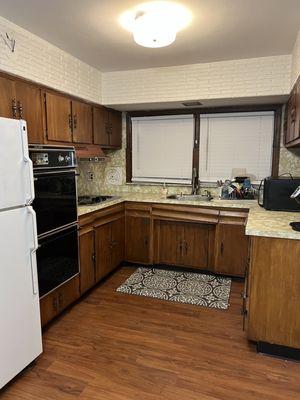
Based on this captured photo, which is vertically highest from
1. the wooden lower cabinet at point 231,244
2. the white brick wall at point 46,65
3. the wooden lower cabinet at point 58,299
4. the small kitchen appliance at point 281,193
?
the white brick wall at point 46,65

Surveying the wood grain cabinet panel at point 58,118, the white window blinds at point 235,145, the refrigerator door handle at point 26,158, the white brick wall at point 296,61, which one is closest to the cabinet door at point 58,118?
the wood grain cabinet panel at point 58,118

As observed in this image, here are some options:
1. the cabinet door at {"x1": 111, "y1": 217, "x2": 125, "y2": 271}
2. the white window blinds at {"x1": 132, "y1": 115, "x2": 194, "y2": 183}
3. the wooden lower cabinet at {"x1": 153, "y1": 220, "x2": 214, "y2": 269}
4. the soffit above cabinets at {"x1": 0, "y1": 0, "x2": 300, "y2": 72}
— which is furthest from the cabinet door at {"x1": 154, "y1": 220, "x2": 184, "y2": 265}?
the soffit above cabinets at {"x1": 0, "y1": 0, "x2": 300, "y2": 72}

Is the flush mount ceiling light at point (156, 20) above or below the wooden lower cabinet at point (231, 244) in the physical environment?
above

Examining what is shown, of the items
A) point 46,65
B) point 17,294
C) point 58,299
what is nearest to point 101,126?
point 46,65

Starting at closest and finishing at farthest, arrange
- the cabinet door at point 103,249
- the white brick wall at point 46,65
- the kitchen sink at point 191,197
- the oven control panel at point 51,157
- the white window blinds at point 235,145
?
the oven control panel at point 51,157 → the white brick wall at point 46,65 → the cabinet door at point 103,249 → the white window blinds at point 235,145 → the kitchen sink at point 191,197

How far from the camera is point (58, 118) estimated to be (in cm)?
279

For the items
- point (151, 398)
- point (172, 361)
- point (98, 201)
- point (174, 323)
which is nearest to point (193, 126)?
point (98, 201)

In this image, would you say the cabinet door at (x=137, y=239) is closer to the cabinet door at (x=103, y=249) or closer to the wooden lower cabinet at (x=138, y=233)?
the wooden lower cabinet at (x=138, y=233)

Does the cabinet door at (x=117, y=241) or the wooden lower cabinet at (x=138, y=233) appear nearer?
the cabinet door at (x=117, y=241)

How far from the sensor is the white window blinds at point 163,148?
3.97m

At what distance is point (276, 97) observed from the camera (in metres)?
3.16

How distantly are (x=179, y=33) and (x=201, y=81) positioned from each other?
0.88m

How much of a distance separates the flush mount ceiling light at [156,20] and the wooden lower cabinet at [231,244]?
1.98 m

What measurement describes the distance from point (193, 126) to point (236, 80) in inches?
36.1
